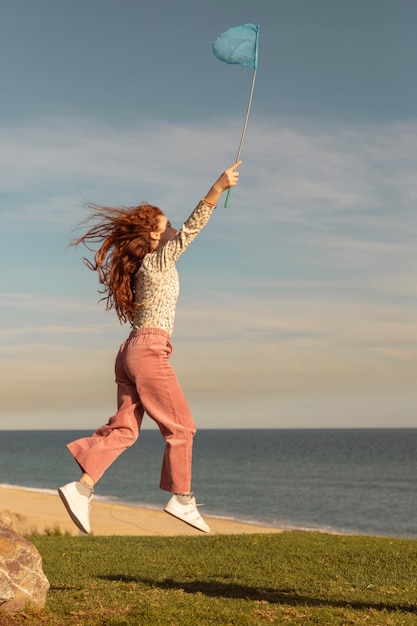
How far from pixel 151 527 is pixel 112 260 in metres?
24.9

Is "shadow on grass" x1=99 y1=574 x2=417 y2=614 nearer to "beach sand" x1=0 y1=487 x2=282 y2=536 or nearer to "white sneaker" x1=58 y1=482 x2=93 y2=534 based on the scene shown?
"white sneaker" x1=58 y1=482 x2=93 y2=534

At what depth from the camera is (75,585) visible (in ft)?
34.8

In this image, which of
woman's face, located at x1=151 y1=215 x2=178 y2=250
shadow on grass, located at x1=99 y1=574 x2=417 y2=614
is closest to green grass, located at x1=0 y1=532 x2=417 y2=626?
shadow on grass, located at x1=99 y1=574 x2=417 y2=614

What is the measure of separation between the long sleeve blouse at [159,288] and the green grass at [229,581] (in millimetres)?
3177

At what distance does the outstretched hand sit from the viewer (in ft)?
20.7

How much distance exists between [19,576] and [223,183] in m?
4.65

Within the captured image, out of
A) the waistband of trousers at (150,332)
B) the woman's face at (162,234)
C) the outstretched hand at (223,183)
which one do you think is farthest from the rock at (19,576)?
the outstretched hand at (223,183)

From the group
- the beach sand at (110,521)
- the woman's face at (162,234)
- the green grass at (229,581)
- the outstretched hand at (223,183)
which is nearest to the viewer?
the outstretched hand at (223,183)

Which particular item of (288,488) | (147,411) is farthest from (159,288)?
(288,488)

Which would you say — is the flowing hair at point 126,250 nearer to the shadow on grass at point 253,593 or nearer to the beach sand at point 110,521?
the shadow on grass at point 253,593

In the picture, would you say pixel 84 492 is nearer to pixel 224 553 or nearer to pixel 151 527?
pixel 224 553

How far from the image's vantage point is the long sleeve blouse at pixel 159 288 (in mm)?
6609

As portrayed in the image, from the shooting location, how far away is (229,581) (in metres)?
11.6

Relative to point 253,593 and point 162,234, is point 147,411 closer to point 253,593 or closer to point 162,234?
point 162,234
